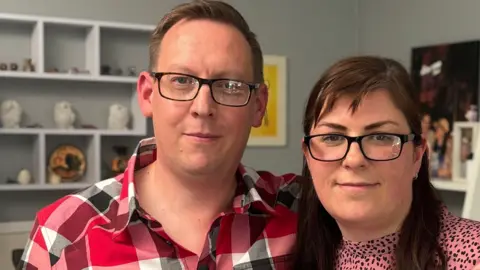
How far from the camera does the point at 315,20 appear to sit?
3949 millimetres

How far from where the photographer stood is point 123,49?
3.39 m

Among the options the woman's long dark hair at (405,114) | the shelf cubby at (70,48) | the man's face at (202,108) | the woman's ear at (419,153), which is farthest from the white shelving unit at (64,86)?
the woman's ear at (419,153)

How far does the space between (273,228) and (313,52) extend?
2.66 m

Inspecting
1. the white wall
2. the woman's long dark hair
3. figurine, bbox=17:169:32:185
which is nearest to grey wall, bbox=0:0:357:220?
the white wall

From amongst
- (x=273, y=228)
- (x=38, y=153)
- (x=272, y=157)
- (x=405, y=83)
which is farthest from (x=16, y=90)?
(x=405, y=83)

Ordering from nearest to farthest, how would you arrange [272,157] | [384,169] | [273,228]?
1. [384,169]
2. [273,228]
3. [272,157]

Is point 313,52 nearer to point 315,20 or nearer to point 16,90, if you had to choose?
point 315,20

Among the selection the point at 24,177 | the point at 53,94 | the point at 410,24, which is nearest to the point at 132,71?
the point at 53,94

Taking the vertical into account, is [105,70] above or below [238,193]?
above

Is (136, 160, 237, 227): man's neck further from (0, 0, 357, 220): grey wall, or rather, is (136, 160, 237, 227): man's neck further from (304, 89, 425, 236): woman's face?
(0, 0, 357, 220): grey wall

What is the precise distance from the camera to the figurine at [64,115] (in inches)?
123

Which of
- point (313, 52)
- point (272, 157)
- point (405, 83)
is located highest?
point (313, 52)

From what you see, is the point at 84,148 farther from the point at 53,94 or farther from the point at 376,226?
the point at 376,226

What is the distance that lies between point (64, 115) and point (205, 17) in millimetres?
1898
